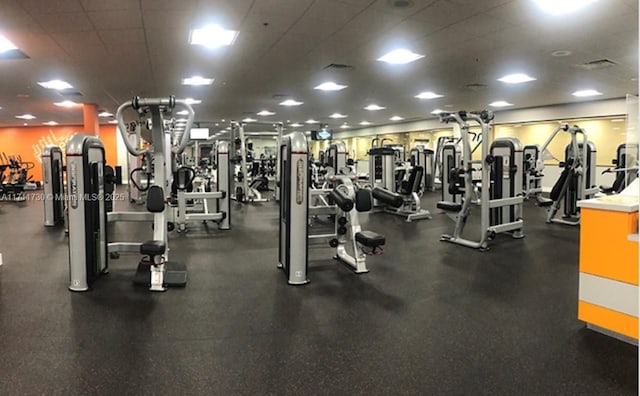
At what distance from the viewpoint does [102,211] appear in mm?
4066

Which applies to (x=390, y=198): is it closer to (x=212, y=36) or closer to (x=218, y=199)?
(x=212, y=36)

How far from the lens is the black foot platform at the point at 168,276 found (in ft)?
12.5

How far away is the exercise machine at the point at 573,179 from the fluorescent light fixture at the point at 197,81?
6043 millimetres

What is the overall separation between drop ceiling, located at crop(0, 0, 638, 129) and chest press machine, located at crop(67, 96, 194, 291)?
1.23m

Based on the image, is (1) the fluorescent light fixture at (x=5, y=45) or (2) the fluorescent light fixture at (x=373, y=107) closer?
(1) the fluorescent light fixture at (x=5, y=45)

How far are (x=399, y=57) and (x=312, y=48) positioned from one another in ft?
4.75

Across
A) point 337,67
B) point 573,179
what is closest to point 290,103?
point 337,67

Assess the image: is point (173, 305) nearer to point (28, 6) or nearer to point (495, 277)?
point (495, 277)

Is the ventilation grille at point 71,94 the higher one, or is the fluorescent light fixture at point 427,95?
the fluorescent light fixture at point 427,95

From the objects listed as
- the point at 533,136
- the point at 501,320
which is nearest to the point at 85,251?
the point at 501,320

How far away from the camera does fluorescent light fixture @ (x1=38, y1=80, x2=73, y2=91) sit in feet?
27.0

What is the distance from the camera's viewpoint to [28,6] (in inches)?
162

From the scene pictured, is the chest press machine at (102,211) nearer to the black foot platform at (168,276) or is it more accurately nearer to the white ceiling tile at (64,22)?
the black foot platform at (168,276)

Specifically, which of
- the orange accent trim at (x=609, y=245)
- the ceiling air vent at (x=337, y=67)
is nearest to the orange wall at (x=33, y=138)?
Result: the ceiling air vent at (x=337, y=67)
